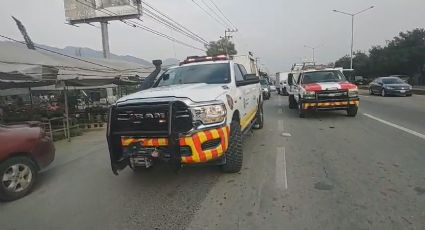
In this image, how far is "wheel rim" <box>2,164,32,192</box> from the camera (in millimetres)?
5496

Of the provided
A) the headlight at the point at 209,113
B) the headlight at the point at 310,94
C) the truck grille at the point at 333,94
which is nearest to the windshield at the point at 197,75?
the headlight at the point at 209,113

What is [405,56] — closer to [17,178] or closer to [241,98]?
[241,98]

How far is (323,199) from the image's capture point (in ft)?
15.3

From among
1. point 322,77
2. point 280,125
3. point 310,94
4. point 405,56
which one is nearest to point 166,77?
point 280,125

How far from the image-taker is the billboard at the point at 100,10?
108 feet

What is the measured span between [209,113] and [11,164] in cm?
324

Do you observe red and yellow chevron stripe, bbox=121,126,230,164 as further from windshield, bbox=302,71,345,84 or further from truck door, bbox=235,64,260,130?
windshield, bbox=302,71,345,84

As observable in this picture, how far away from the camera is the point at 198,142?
5.09 m

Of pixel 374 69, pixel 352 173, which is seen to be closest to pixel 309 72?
pixel 352 173

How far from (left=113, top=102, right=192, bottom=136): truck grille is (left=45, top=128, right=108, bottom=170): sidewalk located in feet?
11.1

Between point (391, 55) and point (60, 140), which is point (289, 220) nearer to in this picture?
point (60, 140)

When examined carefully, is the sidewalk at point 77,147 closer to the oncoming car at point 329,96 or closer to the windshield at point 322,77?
the oncoming car at point 329,96

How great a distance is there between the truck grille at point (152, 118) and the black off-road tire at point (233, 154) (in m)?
1.02

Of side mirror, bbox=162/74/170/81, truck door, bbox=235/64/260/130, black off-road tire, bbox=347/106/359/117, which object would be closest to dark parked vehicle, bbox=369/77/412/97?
black off-road tire, bbox=347/106/359/117
